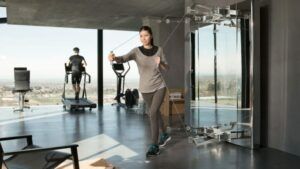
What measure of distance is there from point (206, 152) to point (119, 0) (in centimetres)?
416

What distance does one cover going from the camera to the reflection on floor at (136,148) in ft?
12.6

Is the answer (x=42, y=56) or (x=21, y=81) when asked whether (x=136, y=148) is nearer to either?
(x=21, y=81)

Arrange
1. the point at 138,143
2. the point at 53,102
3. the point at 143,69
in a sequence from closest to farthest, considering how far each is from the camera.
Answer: the point at 143,69, the point at 138,143, the point at 53,102

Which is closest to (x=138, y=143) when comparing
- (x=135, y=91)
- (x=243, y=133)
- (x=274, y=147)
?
(x=243, y=133)

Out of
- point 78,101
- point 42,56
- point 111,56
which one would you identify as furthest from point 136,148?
point 42,56

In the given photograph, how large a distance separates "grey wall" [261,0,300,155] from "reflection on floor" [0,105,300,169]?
247 millimetres

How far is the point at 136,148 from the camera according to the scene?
183 inches

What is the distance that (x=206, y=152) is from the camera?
177 inches

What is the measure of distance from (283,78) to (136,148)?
2.09 metres

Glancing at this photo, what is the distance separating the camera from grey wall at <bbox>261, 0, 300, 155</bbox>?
428 cm

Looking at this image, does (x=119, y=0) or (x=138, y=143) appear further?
(x=119, y=0)

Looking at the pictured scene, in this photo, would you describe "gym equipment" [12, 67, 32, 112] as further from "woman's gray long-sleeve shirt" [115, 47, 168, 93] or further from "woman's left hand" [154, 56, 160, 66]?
"woman's left hand" [154, 56, 160, 66]

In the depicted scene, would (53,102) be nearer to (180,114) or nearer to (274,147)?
(180,114)

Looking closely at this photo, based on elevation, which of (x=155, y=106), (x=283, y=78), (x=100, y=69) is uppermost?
(x=100, y=69)
